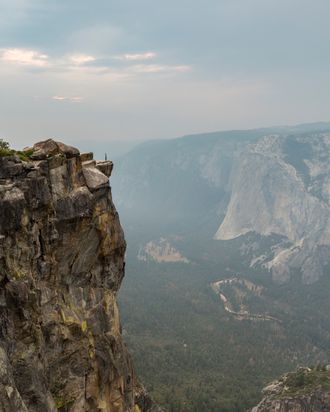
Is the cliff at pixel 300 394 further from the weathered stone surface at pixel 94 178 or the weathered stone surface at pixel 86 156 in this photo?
the weathered stone surface at pixel 94 178

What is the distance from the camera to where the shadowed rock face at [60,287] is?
25.4 metres

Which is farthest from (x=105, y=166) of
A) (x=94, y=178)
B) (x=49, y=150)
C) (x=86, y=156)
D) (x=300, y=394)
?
(x=300, y=394)

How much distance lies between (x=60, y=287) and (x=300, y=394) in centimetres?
6527

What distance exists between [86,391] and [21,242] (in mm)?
11710

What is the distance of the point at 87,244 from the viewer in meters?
34.3

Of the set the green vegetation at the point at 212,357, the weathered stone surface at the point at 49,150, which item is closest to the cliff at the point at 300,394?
the green vegetation at the point at 212,357

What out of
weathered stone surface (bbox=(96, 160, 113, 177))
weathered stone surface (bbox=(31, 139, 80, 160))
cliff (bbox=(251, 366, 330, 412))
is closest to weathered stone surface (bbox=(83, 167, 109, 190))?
weathered stone surface (bbox=(31, 139, 80, 160))

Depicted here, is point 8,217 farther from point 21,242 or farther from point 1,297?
point 1,297

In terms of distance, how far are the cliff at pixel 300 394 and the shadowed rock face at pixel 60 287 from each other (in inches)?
2010

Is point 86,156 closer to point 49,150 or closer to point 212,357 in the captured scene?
point 49,150

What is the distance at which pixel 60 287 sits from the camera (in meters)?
32.0

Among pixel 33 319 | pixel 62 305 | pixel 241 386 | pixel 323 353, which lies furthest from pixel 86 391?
pixel 323 353

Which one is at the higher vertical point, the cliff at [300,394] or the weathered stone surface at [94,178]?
the weathered stone surface at [94,178]

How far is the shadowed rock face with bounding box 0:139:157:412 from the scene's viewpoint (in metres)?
25.4
